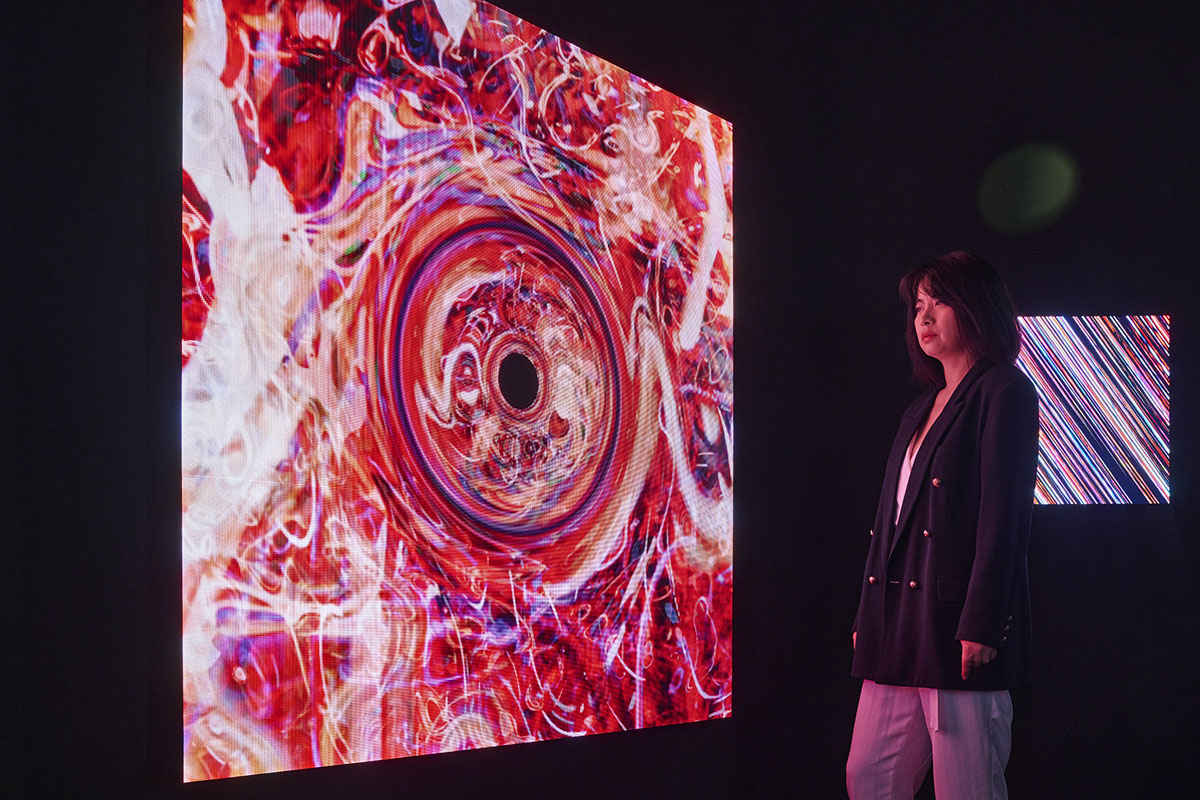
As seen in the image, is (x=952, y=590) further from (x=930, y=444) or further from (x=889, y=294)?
(x=889, y=294)

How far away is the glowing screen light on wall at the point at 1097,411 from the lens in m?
3.39

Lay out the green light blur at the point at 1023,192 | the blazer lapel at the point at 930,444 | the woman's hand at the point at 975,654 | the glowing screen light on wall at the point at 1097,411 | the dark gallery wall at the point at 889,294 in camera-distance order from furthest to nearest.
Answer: the green light blur at the point at 1023,192
the glowing screen light on wall at the point at 1097,411
the dark gallery wall at the point at 889,294
the blazer lapel at the point at 930,444
the woman's hand at the point at 975,654

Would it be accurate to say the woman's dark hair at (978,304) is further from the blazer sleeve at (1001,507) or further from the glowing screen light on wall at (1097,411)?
the glowing screen light on wall at (1097,411)

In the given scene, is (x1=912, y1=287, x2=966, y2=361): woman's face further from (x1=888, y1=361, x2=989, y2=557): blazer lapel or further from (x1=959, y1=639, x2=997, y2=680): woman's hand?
(x1=959, y1=639, x2=997, y2=680): woman's hand

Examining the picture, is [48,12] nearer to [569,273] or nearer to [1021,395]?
[569,273]

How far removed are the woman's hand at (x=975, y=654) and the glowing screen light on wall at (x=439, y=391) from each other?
87 cm

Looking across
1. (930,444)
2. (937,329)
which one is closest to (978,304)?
(937,329)

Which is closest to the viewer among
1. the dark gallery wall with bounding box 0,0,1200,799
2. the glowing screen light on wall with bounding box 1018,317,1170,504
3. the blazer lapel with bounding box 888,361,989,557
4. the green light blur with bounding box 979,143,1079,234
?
the blazer lapel with bounding box 888,361,989,557

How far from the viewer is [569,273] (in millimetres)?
2559

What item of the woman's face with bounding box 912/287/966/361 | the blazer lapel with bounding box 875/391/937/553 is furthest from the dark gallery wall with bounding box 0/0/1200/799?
the woman's face with bounding box 912/287/966/361

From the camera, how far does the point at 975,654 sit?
2104 mm

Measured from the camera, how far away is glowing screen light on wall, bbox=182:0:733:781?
1873 mm

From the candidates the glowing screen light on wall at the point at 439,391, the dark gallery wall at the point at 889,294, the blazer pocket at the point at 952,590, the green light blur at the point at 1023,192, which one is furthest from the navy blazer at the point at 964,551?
the green light blur at the point at 1023,192

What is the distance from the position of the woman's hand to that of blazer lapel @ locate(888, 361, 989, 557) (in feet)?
0.96
